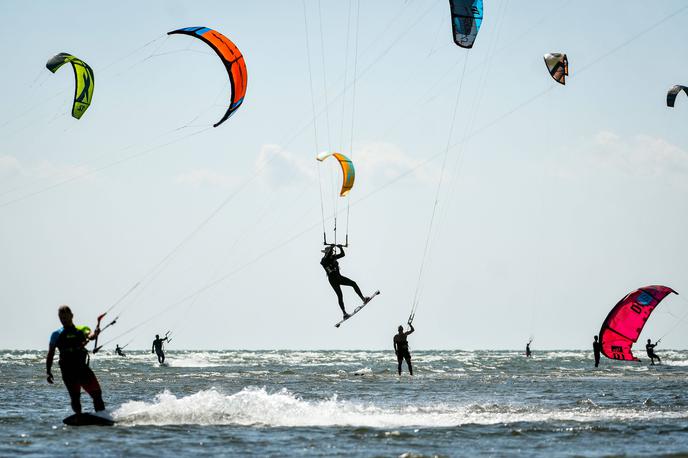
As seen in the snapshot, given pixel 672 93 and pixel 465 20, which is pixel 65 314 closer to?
pixel 465 20

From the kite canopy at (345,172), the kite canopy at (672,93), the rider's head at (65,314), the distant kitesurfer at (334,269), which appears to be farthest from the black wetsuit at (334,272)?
the kite canopy at (672,93)

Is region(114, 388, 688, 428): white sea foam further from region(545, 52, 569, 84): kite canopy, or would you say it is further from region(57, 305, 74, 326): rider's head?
region(545, 52, 569, 84): kite canopy

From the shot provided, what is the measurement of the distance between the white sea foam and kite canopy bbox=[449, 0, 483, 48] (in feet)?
18.8

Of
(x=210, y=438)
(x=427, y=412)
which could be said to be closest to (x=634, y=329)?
(x=427, y=412)

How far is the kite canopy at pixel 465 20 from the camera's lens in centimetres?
1463

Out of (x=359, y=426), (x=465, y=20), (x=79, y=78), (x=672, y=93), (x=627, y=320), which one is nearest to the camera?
(x=359, y=426)

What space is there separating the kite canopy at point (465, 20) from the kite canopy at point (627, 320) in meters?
7.54

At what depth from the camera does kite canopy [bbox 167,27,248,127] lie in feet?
49.0

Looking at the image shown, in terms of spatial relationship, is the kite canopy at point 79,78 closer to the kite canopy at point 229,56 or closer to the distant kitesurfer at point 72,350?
the kite canopy at point 229,56

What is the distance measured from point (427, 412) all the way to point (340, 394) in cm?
484

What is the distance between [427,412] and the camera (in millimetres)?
13352

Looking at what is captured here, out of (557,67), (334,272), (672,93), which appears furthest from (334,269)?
(672,93)

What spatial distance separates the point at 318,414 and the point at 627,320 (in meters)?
9.53

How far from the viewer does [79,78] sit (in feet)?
60.1
